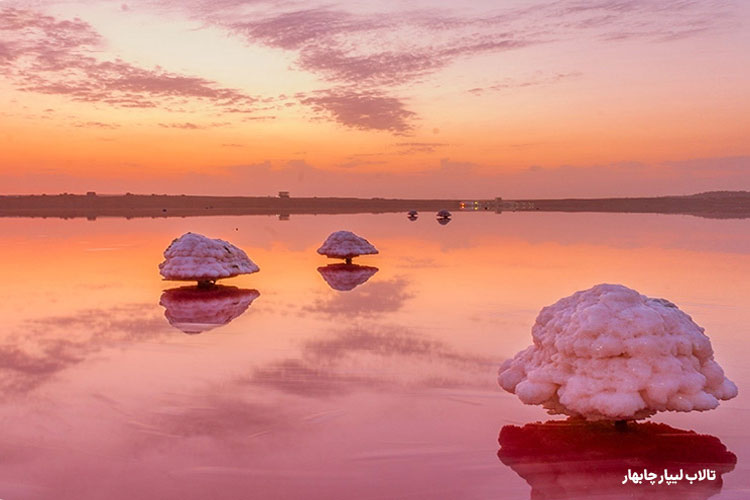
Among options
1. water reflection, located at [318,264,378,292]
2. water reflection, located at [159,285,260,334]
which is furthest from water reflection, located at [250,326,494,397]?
water reflection, located at [318,264,378,292]

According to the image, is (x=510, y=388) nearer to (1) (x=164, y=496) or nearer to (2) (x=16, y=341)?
(1) (x=164, y=496)

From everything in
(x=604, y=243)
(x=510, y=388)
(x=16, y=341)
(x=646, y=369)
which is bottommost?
(x=16, y=341)

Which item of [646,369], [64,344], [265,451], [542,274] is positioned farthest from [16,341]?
[542,274]

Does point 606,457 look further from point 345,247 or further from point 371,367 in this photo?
point 345,247

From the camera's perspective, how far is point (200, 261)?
2114 cm

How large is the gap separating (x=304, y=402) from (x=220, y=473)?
258 cm

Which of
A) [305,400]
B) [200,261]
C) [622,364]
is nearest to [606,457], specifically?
[622,364]

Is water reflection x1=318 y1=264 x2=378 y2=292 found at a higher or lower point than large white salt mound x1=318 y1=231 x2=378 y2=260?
lower

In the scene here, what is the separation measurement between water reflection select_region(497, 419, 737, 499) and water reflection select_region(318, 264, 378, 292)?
48.6 ft

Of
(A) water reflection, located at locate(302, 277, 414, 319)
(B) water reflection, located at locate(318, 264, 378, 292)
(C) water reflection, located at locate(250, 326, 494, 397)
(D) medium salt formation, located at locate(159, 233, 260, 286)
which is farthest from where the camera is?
(B) water reflection, located at locate(318, 264, 378, 292)

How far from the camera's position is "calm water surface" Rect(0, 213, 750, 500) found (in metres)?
6.98

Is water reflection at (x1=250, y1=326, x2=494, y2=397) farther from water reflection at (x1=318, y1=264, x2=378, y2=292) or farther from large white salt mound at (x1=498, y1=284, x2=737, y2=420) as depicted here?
water reflection at (x1=318, y1=264, x2=378, y2=292)

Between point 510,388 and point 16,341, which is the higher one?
point 510,388

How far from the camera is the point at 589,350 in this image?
315 inches
